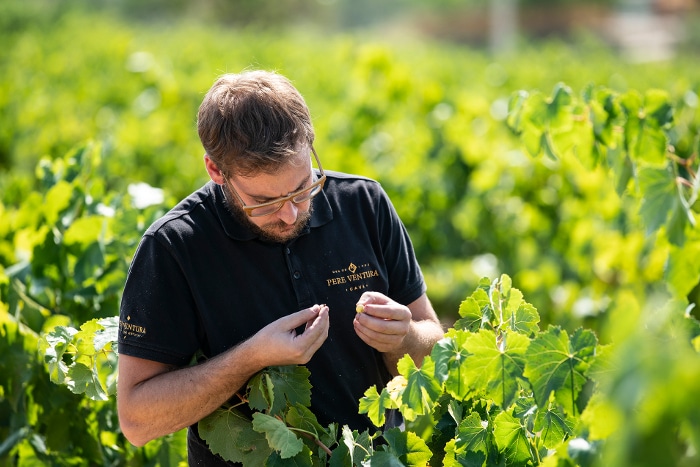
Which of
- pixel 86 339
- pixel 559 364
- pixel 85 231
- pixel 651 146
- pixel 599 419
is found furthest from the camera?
pixel 85 231

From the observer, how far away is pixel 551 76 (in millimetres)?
12109

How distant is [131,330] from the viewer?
2.25 metres

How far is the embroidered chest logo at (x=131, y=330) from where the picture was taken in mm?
2240

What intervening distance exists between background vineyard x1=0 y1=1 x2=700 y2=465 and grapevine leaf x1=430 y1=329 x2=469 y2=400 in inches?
14.2

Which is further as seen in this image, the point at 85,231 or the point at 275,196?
the point at 85,231

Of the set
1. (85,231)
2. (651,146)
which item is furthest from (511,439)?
(85,231)

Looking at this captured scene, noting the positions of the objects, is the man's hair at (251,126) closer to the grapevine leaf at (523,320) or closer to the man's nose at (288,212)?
the man's nose at (288,212)

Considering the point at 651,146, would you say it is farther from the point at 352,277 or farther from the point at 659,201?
the point at 352,277

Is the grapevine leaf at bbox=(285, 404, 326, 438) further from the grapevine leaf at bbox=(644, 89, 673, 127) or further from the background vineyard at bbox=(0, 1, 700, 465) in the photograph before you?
the grapevine leaf at bbox=(644, 89, 673, 127)

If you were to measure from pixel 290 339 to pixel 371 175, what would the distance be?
4.34 m

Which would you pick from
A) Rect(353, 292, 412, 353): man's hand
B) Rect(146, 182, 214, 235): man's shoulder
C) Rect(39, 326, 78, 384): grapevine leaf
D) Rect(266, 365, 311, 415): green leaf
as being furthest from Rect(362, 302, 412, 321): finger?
Rect(39, 326, 78, 384): grapevine leaf

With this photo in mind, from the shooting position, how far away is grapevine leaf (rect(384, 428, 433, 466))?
2.14 meters

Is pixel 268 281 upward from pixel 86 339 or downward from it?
upward

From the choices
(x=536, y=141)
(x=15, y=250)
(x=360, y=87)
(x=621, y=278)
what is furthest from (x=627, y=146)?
(x=360, y=87)
